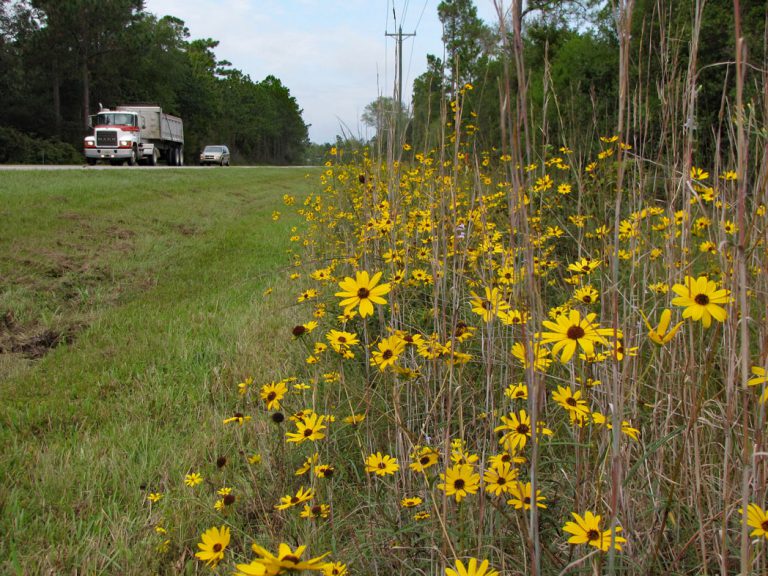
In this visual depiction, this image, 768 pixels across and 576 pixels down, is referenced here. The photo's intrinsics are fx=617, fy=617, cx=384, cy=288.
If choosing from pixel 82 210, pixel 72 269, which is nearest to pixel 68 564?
pixel 72 269

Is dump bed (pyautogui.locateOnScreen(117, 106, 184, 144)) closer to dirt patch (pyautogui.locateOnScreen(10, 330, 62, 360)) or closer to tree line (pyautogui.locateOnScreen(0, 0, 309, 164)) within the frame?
tree line (pyautogui.locateOnScreen(0, 0, 309, 164))

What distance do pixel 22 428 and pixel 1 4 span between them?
101 feet

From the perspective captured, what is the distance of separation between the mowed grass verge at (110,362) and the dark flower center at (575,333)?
115cm

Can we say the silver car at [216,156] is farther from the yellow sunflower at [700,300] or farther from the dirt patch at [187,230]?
the yellow sunflower at [700,300]

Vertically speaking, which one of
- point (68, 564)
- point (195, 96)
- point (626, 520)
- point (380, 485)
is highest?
point (195, 96)

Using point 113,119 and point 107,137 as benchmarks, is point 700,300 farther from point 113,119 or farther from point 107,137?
Result: point 113,119

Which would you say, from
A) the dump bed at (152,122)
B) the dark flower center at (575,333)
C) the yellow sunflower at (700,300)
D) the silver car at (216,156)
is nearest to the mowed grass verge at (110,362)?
the dark flower center at (575,333)

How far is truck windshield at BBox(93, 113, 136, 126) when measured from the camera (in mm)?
20234

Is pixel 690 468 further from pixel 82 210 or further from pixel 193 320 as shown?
pixel 82 210

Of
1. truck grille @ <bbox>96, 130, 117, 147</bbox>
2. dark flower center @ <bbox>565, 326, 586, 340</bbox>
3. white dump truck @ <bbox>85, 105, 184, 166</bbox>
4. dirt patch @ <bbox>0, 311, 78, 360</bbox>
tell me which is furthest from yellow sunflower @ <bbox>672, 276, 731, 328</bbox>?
truck grille @ <bbox>96, 130, 117, 147</bbox>

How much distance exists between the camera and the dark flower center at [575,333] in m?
1.04

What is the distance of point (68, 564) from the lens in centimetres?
157

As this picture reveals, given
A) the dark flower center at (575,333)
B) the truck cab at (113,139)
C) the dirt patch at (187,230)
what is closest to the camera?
the dark flower center at (575,333)

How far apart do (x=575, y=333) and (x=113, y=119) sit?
22.0 meters
